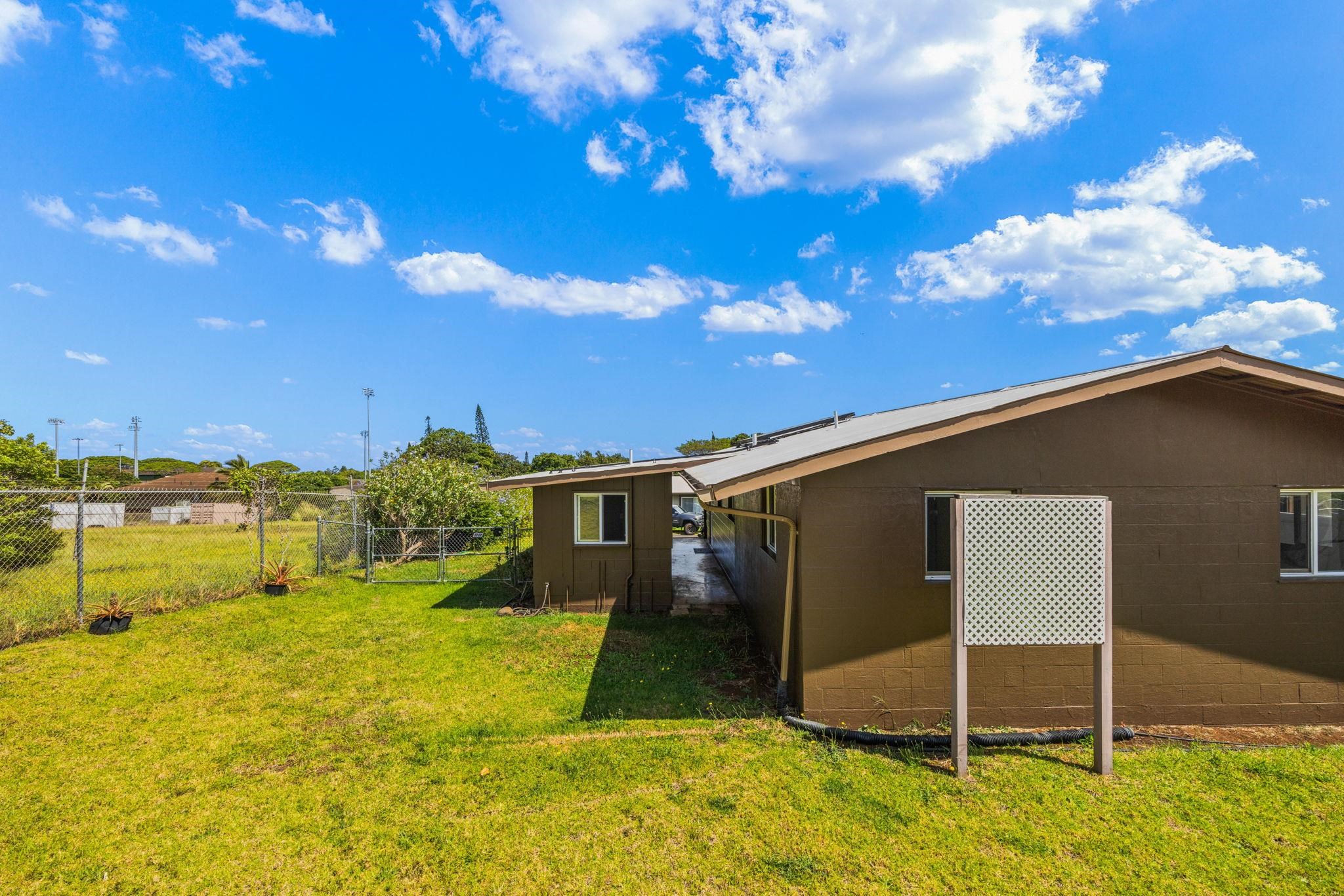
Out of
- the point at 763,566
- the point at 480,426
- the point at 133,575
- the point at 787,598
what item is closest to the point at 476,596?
the point at 133,575

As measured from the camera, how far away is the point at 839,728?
5.06m

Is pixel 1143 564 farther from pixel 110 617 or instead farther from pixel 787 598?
pixel 110 617

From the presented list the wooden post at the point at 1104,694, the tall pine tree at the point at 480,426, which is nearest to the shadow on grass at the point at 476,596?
the wooden post at the point at 1104,694

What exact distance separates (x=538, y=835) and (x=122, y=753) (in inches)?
161

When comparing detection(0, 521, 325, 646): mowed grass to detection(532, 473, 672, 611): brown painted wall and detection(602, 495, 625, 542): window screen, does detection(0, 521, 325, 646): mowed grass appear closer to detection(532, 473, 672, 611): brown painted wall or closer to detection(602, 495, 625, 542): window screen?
detection(532, 473, 672, 611): brown painted wall

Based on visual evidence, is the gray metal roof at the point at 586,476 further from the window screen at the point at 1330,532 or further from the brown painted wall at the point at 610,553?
the window screen at the point at 1330,532

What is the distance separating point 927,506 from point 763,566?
9.28 feet

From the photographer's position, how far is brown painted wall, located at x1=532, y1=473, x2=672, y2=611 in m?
9.95

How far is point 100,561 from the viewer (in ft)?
32.0

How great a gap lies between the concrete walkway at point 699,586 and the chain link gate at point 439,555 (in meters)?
3.51

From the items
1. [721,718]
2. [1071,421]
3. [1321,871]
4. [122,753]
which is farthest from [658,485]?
[1321,871]

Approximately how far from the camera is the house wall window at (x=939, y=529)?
209 inches

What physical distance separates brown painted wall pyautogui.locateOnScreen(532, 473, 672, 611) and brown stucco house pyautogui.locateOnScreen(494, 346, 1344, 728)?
482 cm

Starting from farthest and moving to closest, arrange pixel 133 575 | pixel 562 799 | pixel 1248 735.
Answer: pixel 133 575 < pixel 1248 735 < pixel 562 799
